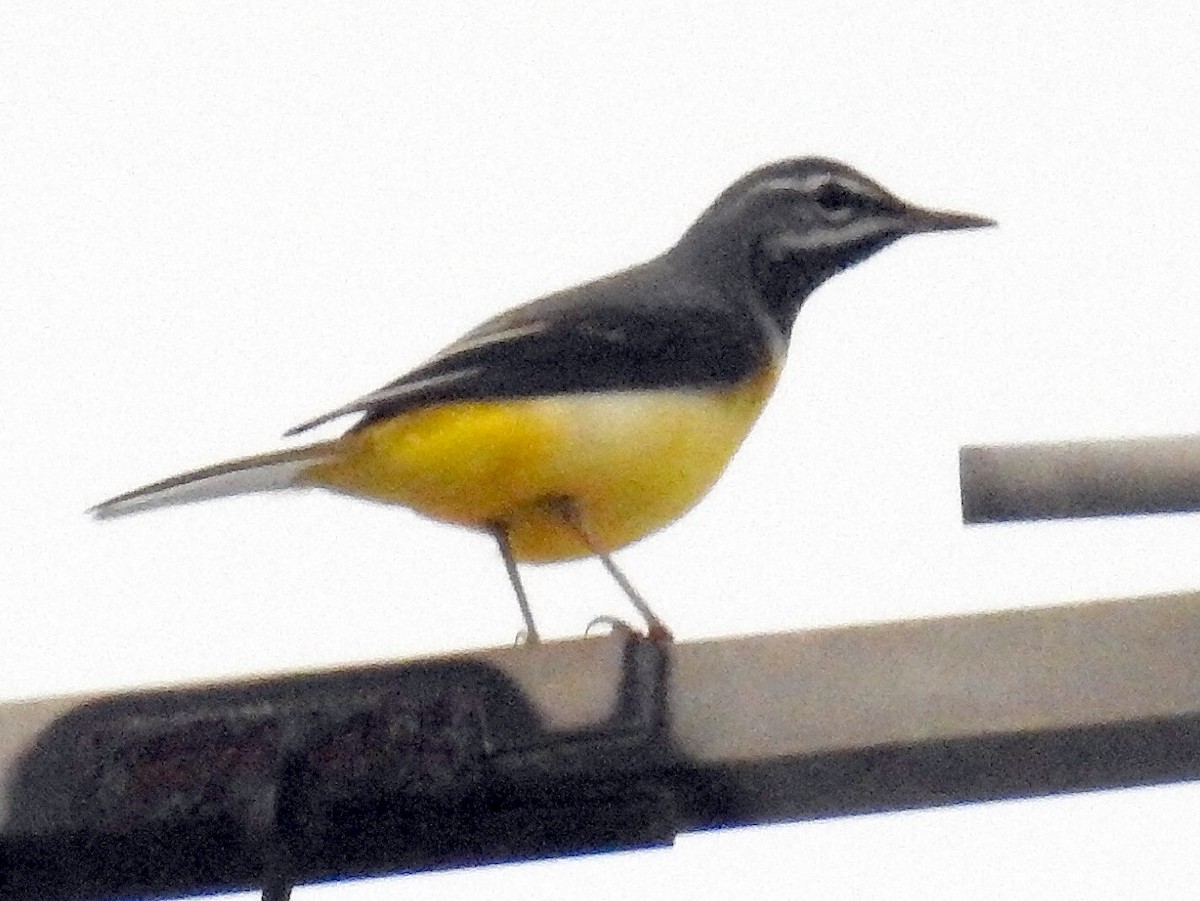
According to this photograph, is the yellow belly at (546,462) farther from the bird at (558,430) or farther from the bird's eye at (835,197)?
the bird's eye at (835,197)

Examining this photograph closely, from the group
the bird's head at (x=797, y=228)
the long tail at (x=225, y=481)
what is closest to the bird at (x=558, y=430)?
the long tail at (x=225, y=481)

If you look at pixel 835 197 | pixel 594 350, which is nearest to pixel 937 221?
pixel 835 197

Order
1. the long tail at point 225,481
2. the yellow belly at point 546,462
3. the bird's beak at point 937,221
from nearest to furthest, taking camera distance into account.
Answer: the long tail at point 225,481, the yellow belly at point 546,462, the bird's beak at point 937,221

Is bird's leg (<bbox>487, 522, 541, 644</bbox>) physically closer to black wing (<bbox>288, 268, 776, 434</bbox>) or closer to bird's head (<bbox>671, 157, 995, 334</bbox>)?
black wing (<bbox>288, 268, 776, 434</bbox>)

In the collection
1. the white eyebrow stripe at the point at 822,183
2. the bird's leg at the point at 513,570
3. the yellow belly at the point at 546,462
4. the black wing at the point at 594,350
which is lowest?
the bird's leg at the point at 513,570

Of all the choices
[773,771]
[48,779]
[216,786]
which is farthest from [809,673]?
[48,779]

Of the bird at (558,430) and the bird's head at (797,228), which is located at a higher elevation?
the bird's head at (797,228)

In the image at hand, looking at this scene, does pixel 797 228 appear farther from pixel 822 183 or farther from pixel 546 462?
pixel 546 462

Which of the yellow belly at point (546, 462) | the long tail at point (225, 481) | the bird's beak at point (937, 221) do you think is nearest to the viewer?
the long tail at point (225, 481)

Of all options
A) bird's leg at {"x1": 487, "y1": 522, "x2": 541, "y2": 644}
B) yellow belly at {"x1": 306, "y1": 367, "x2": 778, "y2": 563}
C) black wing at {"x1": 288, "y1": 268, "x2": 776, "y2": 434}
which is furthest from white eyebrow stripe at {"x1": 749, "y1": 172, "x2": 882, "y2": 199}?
bird's leg at {"x1": 487, "y1": 522, "x2": 541, "y2": 644}
